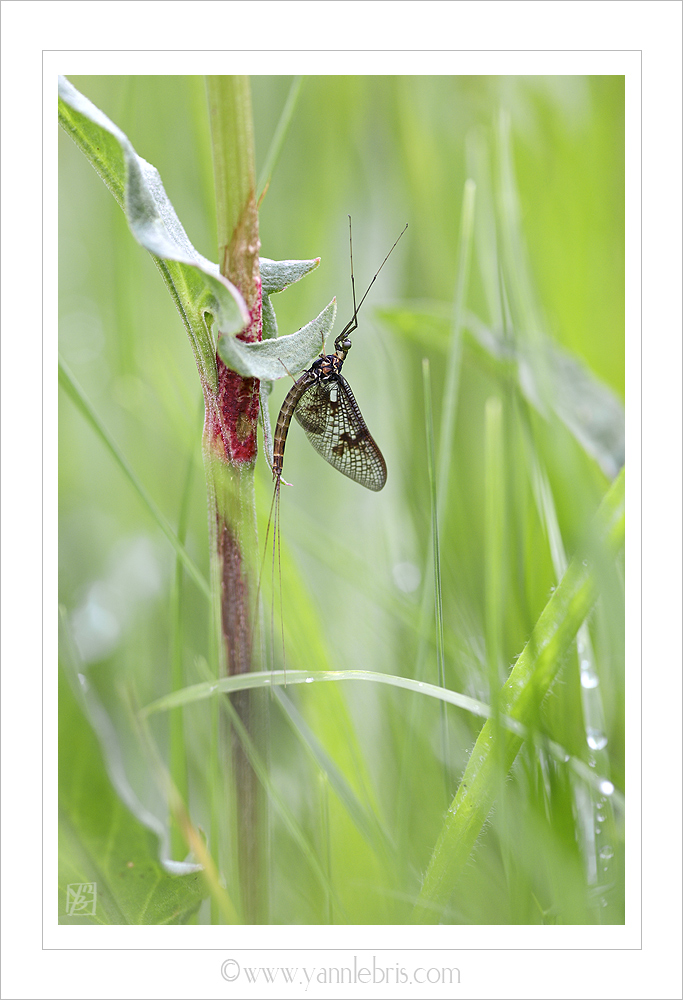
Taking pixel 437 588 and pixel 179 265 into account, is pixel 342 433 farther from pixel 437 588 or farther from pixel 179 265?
pixel 179 265

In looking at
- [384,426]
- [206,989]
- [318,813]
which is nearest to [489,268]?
[384,426]

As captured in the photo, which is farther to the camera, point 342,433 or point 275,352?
point 342,433

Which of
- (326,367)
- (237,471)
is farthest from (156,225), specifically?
(326,367)

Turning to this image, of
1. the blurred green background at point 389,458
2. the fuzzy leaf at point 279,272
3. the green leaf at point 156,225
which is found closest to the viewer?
the green leaf at point 156,225

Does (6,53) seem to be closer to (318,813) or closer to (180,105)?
(180,105)

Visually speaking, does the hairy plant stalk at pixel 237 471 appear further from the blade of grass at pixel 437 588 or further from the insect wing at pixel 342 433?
the insect wing at pixel 342 433

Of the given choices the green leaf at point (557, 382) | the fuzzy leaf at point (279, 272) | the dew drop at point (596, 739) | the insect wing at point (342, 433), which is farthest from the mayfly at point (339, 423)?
the dew drop at point (596, 739)

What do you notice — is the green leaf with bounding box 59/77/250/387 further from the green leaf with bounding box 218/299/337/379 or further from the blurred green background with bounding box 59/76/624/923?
the blurred green background with bounding box 59/76/624/923

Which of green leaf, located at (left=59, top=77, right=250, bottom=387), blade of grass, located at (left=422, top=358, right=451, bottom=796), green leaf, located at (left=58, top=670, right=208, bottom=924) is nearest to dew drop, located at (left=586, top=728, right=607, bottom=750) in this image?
blade of grass, located at (left=422, top=358, right=451, bottom=796)
